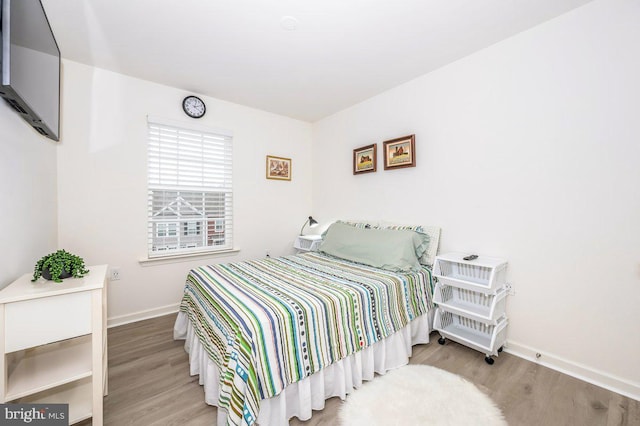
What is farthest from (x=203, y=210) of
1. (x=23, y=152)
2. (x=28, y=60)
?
(x=28, y=60)

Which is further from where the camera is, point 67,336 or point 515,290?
point 515,290

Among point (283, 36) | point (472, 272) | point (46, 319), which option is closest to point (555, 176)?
point (472, 272)

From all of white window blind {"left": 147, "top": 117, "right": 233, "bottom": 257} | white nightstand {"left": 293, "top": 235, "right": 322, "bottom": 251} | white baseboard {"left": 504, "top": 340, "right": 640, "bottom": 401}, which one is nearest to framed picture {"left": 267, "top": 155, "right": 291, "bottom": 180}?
white window blind {"left": 147, "top": 117, "right": 233, "bottom": 257}

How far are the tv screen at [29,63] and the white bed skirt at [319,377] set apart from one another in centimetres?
169

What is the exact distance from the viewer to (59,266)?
137cm

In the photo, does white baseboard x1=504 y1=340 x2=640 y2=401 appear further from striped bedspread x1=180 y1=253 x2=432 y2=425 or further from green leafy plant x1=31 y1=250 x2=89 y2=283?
green leafy plant x1=31 y1=250 x2=89 y2=283

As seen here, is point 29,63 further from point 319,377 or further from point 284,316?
point 319,377

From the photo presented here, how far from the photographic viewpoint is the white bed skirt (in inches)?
53.4

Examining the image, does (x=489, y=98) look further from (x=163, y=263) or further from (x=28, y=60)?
(x=163, y=263)

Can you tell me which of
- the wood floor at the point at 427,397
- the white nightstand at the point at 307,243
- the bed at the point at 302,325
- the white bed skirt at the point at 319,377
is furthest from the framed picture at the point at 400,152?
the wood floor at the point at 427,397

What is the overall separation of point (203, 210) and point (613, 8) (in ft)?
12.5

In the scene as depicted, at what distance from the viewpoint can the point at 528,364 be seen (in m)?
1.93

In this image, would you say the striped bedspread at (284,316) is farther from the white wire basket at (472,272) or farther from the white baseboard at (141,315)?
the white baseboard at (141,315)

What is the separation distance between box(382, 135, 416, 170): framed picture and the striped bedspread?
115 centimetres
